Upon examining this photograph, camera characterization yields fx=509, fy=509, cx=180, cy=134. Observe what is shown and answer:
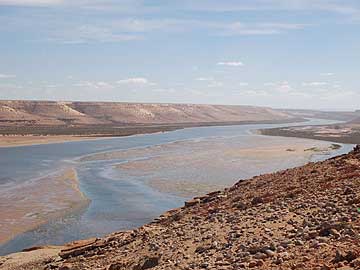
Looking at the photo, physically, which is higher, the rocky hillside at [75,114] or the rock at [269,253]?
the rocky hillside at [75,114]

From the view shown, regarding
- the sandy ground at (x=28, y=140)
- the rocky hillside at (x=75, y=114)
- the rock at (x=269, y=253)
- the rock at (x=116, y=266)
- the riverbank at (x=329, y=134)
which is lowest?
the sandy ground at (x=28, y=140)

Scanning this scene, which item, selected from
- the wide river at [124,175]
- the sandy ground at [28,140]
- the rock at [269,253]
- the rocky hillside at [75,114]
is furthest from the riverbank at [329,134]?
the rock at [269,253]

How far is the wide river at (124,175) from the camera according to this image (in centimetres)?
2697

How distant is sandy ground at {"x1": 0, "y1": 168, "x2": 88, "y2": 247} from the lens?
1098 inches

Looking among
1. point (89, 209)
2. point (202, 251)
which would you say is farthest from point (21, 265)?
point (89, 209)

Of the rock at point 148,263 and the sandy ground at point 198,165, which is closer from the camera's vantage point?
the rock at point 148,263

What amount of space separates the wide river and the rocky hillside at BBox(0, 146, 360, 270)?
740 cm

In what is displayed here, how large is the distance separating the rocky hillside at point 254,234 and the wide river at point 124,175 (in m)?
7.40

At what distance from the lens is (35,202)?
3384cm

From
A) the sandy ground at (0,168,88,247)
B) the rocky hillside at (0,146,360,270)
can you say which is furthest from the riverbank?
the rocky hillside at (0,146,360,270)

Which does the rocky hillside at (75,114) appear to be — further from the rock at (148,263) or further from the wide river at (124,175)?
the rock at (148,263)

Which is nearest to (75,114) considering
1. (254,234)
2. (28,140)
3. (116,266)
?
(28,140)

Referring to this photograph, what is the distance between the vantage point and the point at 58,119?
160 metres

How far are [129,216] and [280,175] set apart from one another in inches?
436
